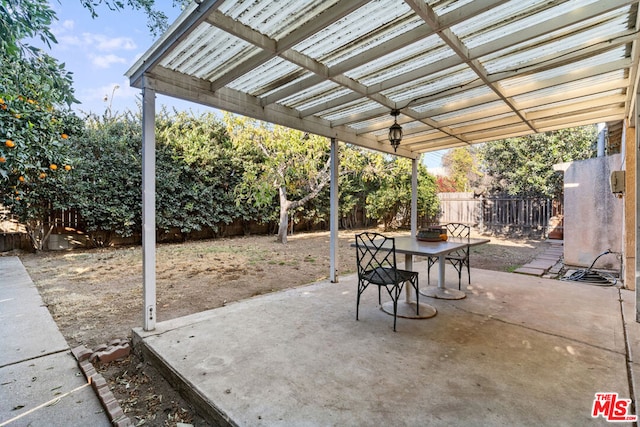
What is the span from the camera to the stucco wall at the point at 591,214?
207 inches

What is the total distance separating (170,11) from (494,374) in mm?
4331

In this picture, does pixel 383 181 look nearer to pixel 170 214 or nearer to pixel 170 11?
pixel 170 214

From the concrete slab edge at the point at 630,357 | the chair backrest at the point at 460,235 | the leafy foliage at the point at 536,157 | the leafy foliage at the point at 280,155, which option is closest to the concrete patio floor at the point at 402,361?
the concrete slab edge at the point at 630,357

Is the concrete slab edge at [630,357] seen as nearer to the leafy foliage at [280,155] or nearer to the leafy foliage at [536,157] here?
the leafy foliage at [280,155]

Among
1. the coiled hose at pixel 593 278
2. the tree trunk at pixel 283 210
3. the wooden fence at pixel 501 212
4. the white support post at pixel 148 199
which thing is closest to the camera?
the white support post at pixel 148 199

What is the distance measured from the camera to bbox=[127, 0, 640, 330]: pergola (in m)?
2.05

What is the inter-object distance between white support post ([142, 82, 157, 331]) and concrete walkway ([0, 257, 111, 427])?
659 mm

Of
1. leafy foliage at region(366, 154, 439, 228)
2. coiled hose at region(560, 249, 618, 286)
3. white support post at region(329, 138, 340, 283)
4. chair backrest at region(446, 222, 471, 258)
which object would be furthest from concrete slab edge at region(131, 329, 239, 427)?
leafy foliage at region(366, 154, 439, 228)

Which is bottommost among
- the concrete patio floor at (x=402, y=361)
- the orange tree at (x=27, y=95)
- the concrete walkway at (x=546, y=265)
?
the concrete patio floor at (x=402, y=361)

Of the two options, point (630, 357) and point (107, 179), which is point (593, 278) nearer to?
point (630, 357)

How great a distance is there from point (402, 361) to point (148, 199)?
2.49 m

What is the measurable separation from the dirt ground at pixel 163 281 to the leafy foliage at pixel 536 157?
187 centimetres

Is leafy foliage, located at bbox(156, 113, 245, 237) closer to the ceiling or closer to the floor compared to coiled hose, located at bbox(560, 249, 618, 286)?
closer to the ceiling

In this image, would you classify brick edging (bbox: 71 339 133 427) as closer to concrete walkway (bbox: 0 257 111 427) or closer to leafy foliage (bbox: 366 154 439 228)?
concrete walkway (bbox: 0 257 111 427)
